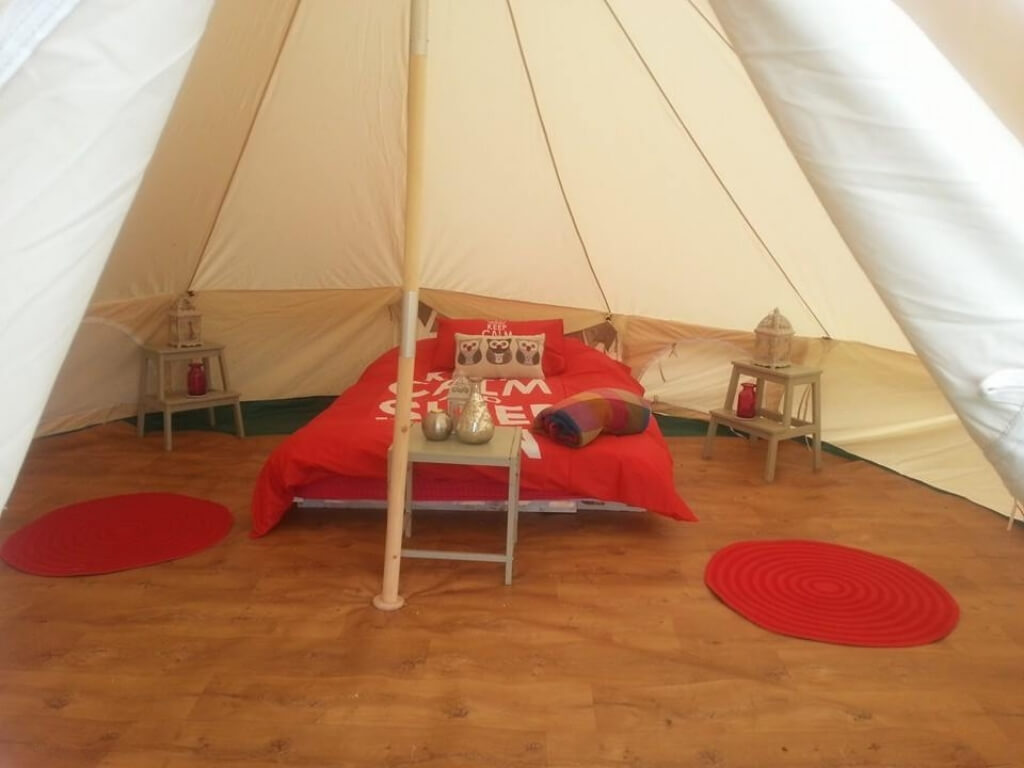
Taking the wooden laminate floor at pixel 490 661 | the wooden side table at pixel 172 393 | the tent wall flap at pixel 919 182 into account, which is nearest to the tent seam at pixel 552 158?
the wooden laminate floor at pixel 490 661

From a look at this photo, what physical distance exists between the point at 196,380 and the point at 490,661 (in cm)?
281

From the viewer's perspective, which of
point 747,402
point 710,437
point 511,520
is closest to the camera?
point 511,520

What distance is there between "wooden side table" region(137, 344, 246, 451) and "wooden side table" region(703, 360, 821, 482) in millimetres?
2628

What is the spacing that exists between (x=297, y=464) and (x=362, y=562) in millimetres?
452

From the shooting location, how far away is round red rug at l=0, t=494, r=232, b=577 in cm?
279

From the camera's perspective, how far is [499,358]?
4.21 m

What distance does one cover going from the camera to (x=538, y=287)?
15.9 feet

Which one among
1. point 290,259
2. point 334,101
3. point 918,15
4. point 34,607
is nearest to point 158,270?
point 290,259

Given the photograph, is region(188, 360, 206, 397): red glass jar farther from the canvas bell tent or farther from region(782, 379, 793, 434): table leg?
region(782, 379, 793, 434): table leg

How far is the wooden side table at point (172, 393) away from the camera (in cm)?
421

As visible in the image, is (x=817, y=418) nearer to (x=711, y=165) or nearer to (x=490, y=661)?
(x=711, y=165)

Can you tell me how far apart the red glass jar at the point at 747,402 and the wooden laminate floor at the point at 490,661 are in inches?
35.1

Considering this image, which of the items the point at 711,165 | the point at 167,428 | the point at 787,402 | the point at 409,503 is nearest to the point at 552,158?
the point at 711,165

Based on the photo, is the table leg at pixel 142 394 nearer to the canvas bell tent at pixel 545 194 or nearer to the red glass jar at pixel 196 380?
the canvas bell tent at pixel 545 194
